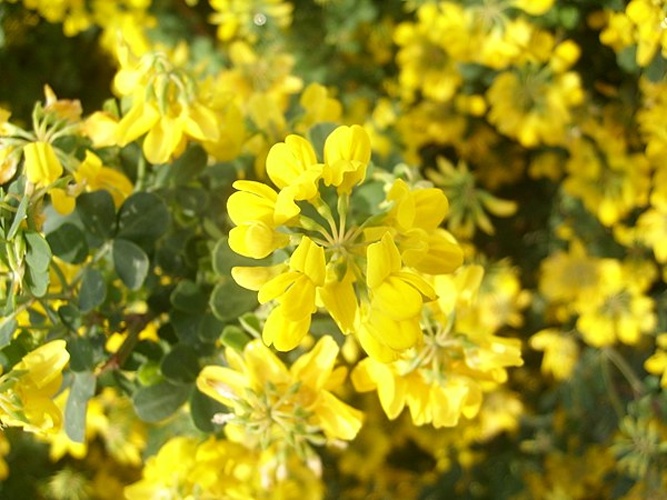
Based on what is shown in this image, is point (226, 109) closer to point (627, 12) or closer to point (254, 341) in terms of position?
point (254, 341)

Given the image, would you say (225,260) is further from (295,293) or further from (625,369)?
(625,369)

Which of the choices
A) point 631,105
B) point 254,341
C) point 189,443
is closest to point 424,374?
point 254,341

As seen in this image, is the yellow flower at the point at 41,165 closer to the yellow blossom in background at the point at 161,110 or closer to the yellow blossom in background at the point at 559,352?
the yellow blossom in background at the point at 161,110

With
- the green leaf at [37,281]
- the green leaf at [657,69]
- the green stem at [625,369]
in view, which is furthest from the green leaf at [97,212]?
the green stem at [625,369]

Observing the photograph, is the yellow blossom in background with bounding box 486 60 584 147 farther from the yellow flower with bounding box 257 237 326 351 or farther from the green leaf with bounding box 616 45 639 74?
the yellow flower with bounding box 257 237 326 351

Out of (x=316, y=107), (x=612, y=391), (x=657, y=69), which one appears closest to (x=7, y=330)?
(x=316, y=107)

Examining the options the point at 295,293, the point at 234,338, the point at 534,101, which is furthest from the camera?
the point at 534,101

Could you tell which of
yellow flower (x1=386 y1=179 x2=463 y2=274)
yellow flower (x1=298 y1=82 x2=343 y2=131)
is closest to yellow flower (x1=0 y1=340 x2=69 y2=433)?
yellow flower (x1=386 y1=179 x2=463 y2=274)
